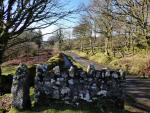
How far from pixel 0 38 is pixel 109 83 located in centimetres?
649

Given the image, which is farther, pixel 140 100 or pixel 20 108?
pixel 140 100

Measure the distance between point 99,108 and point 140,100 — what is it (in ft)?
13.3

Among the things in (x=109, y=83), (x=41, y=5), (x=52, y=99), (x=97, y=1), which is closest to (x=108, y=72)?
(x=109, y=83)

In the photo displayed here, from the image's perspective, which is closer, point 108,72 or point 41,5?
point 108,72

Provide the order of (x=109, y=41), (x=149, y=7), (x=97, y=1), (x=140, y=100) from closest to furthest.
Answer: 1. (x=140, y=100)
2. (x=149, y=7)
3. (x=97, y=1)
4. (x=109, y=41)

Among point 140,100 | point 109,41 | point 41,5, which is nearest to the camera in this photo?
point 140,100

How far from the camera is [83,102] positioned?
38.2 feet

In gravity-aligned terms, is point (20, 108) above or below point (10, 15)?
below

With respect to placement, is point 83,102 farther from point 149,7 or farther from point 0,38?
point 149,7

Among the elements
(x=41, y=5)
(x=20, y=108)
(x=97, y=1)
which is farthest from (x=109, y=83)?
(x=97, y=1)

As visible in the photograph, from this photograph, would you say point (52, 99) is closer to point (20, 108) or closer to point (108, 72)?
point (20, 108)

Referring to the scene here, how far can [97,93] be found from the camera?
1166 centimetres

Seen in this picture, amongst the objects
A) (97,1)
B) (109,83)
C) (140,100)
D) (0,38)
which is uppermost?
(97,1)

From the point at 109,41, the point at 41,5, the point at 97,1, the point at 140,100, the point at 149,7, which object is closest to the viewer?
the point at 140,100
